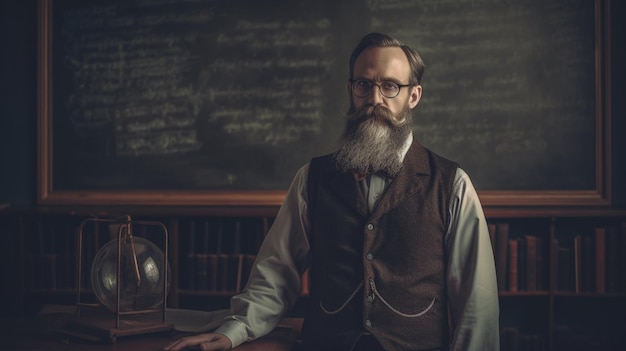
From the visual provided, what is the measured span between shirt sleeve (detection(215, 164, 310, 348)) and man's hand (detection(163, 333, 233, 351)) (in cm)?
4

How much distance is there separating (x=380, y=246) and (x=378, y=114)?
16.2 inches

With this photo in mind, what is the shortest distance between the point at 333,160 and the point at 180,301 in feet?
5.71

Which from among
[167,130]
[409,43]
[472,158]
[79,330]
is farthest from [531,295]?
[79,330]

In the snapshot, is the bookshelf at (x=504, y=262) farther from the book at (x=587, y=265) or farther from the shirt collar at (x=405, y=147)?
the shirt collar at (x=405, y=147)

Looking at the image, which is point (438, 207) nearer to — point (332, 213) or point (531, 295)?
point (332, 213)

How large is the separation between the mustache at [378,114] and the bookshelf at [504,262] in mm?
1277

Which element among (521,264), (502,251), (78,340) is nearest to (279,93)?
(502,251)

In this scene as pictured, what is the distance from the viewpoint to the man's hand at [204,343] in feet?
5.52

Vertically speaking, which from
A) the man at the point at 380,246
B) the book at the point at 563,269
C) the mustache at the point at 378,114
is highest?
the mustache at the point at 378,114

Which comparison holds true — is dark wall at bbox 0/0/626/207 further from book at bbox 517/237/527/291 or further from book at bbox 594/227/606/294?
book at bbox 594/227/606/294

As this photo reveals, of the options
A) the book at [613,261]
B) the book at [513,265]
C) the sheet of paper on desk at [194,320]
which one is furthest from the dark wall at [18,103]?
the book at [613,261]

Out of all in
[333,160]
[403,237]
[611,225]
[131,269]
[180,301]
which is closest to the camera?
[131,269]

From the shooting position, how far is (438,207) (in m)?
2.00

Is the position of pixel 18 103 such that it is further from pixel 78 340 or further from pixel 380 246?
pixel 380 246
